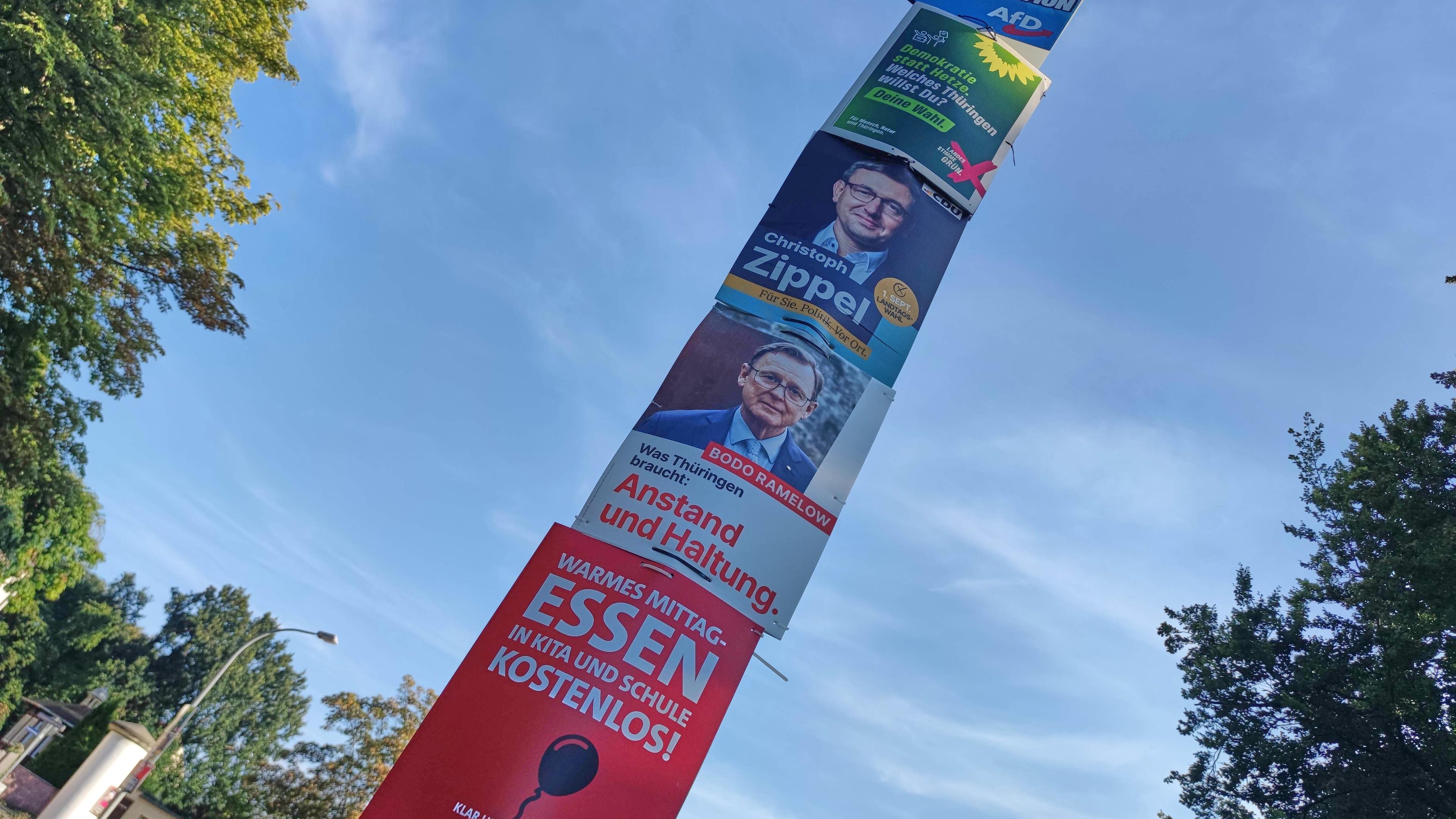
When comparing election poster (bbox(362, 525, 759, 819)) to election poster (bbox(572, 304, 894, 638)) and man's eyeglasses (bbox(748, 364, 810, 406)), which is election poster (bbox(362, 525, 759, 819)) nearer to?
election poster (bbox(572, 304, 894, 638))

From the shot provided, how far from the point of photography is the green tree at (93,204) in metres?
10.7

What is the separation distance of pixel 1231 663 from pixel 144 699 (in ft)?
242

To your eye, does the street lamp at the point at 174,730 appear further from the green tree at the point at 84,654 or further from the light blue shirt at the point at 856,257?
the green tree at the point at 84,654

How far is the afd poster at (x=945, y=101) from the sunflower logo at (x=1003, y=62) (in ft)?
0.06

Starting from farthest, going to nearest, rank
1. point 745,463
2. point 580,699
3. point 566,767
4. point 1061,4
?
point 1061,4 < point 745,463 < point 580,699 < point 566,767

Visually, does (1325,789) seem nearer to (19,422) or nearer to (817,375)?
(817,375)

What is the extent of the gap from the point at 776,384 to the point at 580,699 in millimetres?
5457

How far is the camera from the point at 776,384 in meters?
12.6

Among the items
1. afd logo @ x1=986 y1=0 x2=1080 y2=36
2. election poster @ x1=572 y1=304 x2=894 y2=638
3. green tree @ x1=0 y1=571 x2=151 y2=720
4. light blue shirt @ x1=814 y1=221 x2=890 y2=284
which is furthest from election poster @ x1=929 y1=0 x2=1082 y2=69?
green tree @ x1=0 y1=571 x2=151 y2=720

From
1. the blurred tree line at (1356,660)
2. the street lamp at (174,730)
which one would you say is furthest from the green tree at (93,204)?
the blurred tree line at (1356,660)

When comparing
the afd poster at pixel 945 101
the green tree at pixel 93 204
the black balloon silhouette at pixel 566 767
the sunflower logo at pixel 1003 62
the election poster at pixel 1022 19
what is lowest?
the black balloon silhouette at pixel 566 767

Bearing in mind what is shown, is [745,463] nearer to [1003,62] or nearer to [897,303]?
[897,303]

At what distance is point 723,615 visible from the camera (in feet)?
36.0

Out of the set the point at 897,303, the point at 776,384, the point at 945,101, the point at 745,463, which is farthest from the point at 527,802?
the point at 945,101
